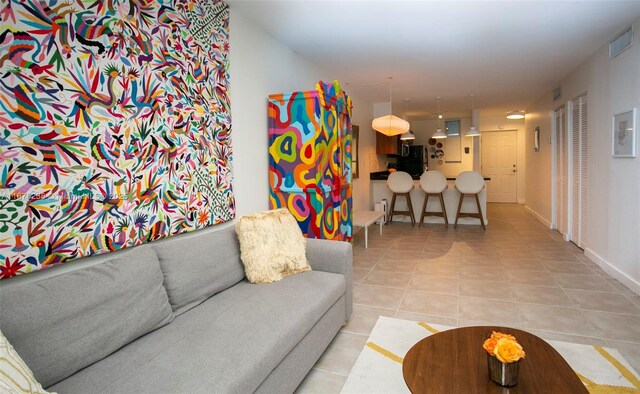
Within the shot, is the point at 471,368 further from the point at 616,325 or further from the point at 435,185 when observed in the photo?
the point at 435,185

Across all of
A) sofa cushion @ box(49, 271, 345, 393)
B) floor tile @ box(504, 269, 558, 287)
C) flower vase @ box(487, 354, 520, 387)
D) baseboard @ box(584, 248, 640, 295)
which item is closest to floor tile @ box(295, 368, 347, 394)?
sofa cushion @ box(49, 271, 345, 393)

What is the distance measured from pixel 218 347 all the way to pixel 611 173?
428 cm

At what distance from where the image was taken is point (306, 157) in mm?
3246

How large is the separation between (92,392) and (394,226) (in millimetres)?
5921

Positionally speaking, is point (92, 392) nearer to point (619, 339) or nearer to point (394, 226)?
point (619, 339)

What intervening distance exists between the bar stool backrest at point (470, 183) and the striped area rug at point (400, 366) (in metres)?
4.12

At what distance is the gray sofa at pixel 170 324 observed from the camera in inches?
52.1

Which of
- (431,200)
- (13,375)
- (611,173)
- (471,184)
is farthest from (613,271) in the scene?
(13,375)

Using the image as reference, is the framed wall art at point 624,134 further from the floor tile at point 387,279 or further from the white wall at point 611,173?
the floor tile at point 387,279

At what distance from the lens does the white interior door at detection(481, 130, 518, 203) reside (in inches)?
398

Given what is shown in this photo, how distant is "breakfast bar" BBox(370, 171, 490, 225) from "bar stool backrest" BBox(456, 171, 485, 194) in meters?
0.41

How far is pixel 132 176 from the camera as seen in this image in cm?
200

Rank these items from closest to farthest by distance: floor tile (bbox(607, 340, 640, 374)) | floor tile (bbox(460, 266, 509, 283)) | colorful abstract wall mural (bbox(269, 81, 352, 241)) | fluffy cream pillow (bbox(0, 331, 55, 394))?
fluffy cream pillow (bbox(0, 331, 55, 394)), floor tile (bbox(607, 340, 640, 374)), colorful abstract wall mural (bbox(269, 81, 352, 241)), floor tile (bbox(460, 266, 509, 283))

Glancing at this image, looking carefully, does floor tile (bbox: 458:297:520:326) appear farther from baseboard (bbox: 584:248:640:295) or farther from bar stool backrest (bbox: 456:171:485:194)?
bar stool backrest (bbox: 456:171:485:194)
